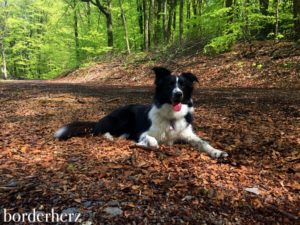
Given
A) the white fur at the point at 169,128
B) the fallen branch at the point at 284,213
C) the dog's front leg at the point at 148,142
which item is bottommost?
the fallen branch at the point at 284,213

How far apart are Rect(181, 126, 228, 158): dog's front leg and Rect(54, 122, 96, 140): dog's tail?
187 centimetres

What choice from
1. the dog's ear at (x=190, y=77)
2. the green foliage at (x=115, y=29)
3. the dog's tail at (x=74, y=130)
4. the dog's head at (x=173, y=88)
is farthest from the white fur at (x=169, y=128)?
the green foliage at (x=115, y=29)

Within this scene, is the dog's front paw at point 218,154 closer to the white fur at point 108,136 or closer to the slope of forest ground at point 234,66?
the white fur at point 108,136

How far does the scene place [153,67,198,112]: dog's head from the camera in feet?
18.8

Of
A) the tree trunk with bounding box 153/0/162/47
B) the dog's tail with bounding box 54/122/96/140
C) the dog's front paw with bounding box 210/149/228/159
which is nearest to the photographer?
the dog's front paw with bounding box 210/149/228/159

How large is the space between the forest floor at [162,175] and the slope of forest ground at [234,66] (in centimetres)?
658

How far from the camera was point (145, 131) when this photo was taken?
20.1 ft

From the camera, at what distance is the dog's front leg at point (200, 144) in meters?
5.17

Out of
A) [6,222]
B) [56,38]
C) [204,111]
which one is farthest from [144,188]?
[56,38]

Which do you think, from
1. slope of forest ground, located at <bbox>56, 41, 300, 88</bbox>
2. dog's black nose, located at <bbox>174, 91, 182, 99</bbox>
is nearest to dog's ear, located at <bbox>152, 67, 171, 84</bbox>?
dog's black nose, located at <bbox>174, 91, 182, 99</bbox>

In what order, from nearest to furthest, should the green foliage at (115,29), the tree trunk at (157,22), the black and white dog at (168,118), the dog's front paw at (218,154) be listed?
1. the dog's front paw at (218,154)
2. the black and white dog at (168,118)
3. the green foliage at (115,29)
4. the tree trunk at (157,22)

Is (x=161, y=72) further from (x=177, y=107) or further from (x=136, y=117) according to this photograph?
(x=136, y=117)

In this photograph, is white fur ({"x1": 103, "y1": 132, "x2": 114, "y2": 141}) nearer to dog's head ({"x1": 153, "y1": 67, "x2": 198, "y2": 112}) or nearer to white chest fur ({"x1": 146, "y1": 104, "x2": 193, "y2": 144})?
white chest fur ({"x1": 146, "y1": 104, "x2": 193, "y2": 144})

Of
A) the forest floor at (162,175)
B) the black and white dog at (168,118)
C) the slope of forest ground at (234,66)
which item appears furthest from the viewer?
the slope of forest ground at (234,66)
